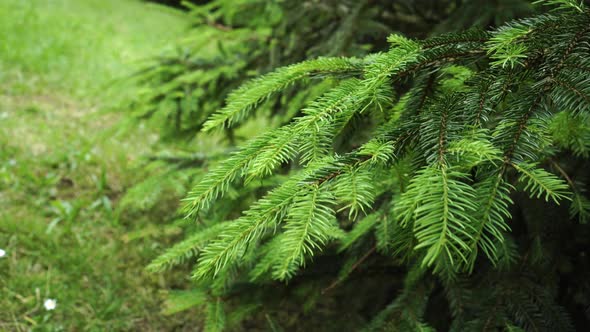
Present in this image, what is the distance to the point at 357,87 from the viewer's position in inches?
33.4

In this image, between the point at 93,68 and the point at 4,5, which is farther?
the point at 4,5

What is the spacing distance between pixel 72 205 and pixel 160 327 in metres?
1.04

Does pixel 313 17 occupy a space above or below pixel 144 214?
above

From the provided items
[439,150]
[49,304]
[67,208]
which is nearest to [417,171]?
[439,150]

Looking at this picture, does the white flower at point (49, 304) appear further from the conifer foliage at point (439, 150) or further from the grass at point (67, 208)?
the conifer foliage at point (439, 150)

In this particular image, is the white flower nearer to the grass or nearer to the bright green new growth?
the grass

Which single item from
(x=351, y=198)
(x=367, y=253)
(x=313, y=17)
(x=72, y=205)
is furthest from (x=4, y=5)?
(x=351, y=198)

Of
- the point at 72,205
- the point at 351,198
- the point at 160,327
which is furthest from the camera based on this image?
the point at 72,205

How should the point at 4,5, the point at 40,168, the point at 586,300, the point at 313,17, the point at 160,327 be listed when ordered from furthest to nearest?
the point at 4,5 < the point at 40,168 < the point at 313,17 < the point at 160,327 < the point at 586,300

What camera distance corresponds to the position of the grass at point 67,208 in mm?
1887

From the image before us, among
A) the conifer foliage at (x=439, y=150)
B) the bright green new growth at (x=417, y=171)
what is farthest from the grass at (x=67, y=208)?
the bright green new growth at (x=417, y=171)

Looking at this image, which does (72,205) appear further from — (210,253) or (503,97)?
(503,97)

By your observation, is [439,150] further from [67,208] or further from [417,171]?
[67,208]

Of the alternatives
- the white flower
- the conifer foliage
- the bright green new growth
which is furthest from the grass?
the bright green new growth
